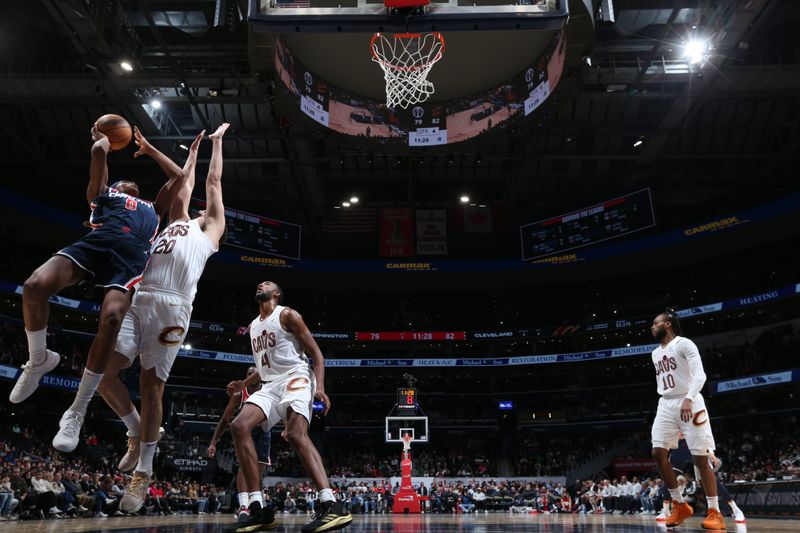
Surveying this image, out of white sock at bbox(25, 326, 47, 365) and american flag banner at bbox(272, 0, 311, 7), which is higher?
american flag banner at bbox(272, 0, 311, 7)

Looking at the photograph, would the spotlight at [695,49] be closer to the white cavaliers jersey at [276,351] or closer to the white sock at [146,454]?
the white cavaliers jersey at [276,351]

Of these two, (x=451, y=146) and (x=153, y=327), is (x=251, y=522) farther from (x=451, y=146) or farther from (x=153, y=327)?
(x=451, y=146)

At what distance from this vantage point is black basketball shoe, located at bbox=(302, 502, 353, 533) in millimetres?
4109

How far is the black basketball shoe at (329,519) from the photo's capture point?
13.5ft

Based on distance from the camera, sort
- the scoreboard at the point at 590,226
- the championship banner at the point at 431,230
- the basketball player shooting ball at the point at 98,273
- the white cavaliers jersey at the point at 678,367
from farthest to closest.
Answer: the championship banner at the point at 431,230 < the scoreboard at the point at 590,226 < the white cavaliers jersey at the point at 678,367 < the basketball player shooting ball at the point at 98,273

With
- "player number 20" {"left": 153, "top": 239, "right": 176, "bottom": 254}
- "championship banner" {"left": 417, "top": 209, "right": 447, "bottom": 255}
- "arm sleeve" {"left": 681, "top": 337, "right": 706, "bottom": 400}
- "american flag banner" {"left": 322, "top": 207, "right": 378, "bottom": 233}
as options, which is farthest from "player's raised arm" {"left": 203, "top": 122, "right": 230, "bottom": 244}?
"american flag banner" {"left": 322, "top": 207, "right": 378, "bottom": 233}

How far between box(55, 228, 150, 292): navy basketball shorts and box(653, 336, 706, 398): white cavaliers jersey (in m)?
4.60

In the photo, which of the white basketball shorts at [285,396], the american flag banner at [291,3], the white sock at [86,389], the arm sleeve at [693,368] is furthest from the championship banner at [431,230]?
the white sock at [86,389]

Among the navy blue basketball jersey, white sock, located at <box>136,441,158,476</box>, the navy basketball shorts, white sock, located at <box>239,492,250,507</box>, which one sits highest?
the navy blue basketball jersey

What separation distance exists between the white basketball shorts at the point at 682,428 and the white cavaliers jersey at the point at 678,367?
12 cm

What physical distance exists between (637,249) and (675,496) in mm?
24078

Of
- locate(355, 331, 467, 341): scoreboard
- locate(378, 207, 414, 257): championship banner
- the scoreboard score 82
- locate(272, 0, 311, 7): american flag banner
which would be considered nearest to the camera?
locate(272, 0, 311, 7): american flag banner

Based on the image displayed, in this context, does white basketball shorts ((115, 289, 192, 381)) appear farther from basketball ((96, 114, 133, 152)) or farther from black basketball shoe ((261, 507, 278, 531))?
black basketball shoe ((261, 507, 278, 531))

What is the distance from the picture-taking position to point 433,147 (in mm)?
15109
